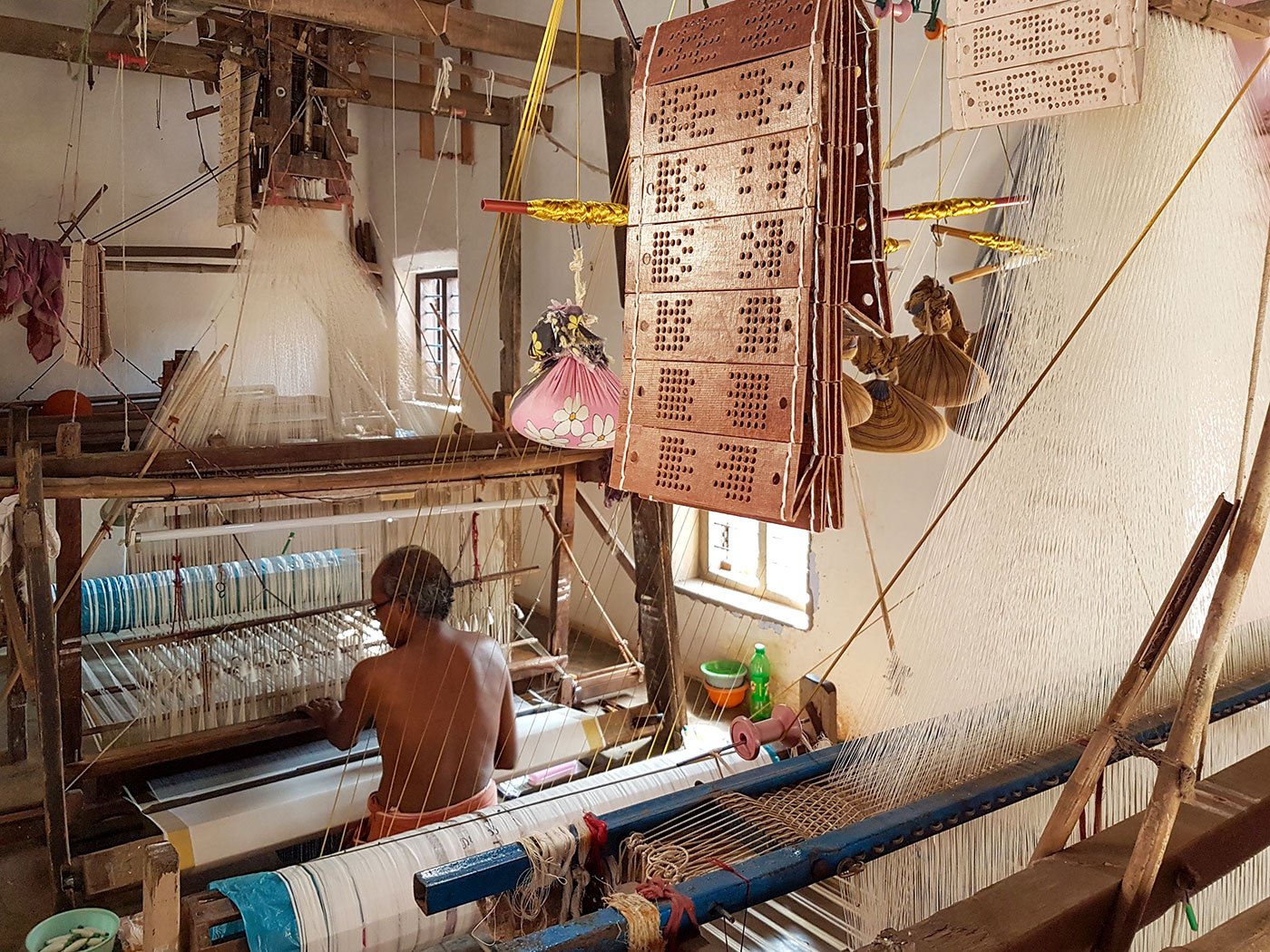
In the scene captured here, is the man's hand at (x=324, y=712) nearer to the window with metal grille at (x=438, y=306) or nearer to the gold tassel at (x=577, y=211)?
the gold tassel at (x=577, y=211)

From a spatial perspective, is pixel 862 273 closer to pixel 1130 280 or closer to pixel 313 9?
pixel 1130 280

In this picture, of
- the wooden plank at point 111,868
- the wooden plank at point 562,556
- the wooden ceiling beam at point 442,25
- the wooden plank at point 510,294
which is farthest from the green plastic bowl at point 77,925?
the wooden plank at point 510,294

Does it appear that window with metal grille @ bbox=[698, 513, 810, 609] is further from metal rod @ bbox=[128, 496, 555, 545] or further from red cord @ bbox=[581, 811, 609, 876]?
red cord @ bbox=[581, 811, 609, 876]

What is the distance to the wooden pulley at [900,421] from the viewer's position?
2939mm

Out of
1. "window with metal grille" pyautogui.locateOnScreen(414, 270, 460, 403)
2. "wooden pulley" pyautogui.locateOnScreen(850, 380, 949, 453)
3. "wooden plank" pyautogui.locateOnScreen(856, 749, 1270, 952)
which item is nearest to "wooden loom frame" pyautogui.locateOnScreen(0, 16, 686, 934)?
"wooden pulley" pyautogui.locateOnScreen(850, 380, 949, 453)

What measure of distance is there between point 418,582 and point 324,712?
2.59 ft

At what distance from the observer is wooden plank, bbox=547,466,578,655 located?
4.21m

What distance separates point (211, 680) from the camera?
402cm

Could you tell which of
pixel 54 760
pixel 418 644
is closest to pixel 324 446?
pixel 418 644

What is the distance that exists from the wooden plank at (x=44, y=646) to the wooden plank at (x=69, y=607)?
0.12 metres

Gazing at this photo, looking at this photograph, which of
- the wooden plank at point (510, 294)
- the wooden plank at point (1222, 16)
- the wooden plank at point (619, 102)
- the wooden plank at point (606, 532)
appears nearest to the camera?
the wooden plank at point (1222, 16)

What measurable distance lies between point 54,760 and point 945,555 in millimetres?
2917

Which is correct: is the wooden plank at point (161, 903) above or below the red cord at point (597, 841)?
below

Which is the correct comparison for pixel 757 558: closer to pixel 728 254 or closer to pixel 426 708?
pixel 426 708
